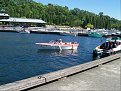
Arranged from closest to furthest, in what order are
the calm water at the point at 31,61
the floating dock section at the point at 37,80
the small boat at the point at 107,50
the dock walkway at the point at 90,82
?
the floating dock section at the point at 37,80
the dock walkway at the point at 90,82
the calm water at the point at 31,61
the small boat at the point at 107,50

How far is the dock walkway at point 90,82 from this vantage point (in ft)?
45.2

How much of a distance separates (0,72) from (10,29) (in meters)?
127

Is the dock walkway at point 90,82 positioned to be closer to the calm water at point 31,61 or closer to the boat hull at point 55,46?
the calm water at point 31,61

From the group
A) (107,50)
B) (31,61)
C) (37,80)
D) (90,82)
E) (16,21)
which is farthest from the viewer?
(16,21)

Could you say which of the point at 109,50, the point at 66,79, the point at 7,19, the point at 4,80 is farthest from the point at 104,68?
the point at 7,19

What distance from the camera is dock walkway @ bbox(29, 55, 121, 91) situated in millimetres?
13766

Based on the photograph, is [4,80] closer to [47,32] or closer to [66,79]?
[66,79]

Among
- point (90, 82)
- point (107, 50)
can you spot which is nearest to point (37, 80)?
point (90, 82)

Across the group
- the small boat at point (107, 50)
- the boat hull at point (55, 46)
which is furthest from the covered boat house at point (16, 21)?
the small boat at point (107, 50)

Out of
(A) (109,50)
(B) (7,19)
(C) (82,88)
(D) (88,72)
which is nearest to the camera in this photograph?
(C) (82,88)

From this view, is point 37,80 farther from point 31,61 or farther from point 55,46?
point 55,46

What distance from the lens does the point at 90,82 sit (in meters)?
15.2

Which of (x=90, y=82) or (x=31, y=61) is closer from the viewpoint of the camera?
(x=90, y=82)

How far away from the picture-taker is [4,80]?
27.0 metres
